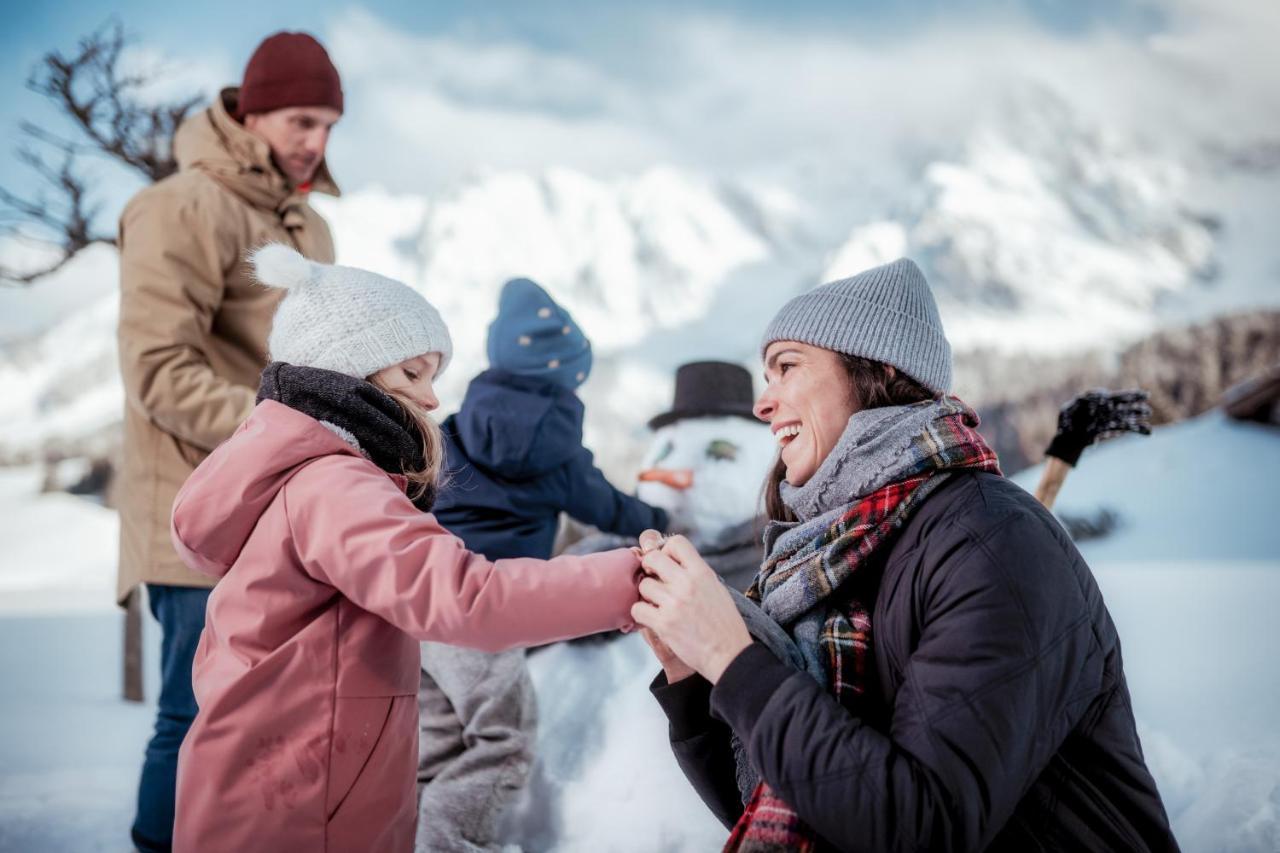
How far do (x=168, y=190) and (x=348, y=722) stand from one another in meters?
1.59

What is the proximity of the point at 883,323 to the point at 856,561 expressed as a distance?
380 mm

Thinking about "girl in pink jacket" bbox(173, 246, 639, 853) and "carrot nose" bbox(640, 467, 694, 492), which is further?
"carrot nose" bbox(640, 467, 694, 492)

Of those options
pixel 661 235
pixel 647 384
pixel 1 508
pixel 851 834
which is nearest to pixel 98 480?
pixel 1 508

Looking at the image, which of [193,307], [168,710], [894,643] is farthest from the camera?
[193,307]

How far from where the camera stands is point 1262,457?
20.1ft

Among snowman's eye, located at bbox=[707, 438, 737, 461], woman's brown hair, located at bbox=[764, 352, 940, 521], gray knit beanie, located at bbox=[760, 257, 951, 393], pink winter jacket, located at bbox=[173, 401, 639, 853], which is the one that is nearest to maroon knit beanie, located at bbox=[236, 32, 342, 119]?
pink winter jacket, located at bbox=[173, 401, 639, 853]

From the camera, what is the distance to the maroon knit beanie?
2.57 metres

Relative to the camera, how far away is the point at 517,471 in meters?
2.64

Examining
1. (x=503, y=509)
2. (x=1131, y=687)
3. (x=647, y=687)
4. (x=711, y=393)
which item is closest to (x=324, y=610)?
(x=503, y=509)

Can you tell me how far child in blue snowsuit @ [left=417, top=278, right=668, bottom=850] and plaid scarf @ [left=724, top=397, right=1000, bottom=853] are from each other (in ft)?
3.64

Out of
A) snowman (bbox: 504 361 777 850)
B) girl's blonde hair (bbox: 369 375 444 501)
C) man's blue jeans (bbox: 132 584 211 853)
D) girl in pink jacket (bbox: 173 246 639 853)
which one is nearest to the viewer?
girl in pink jacket (bbox: 173 246 639 853)

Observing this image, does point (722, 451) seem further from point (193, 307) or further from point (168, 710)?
point (168, 710)

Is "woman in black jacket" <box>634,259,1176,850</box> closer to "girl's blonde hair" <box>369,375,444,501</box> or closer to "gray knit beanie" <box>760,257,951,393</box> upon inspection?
"gray knit beanie" <box>760,257,951,393</box>

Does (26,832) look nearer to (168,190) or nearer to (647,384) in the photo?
(168,190)
